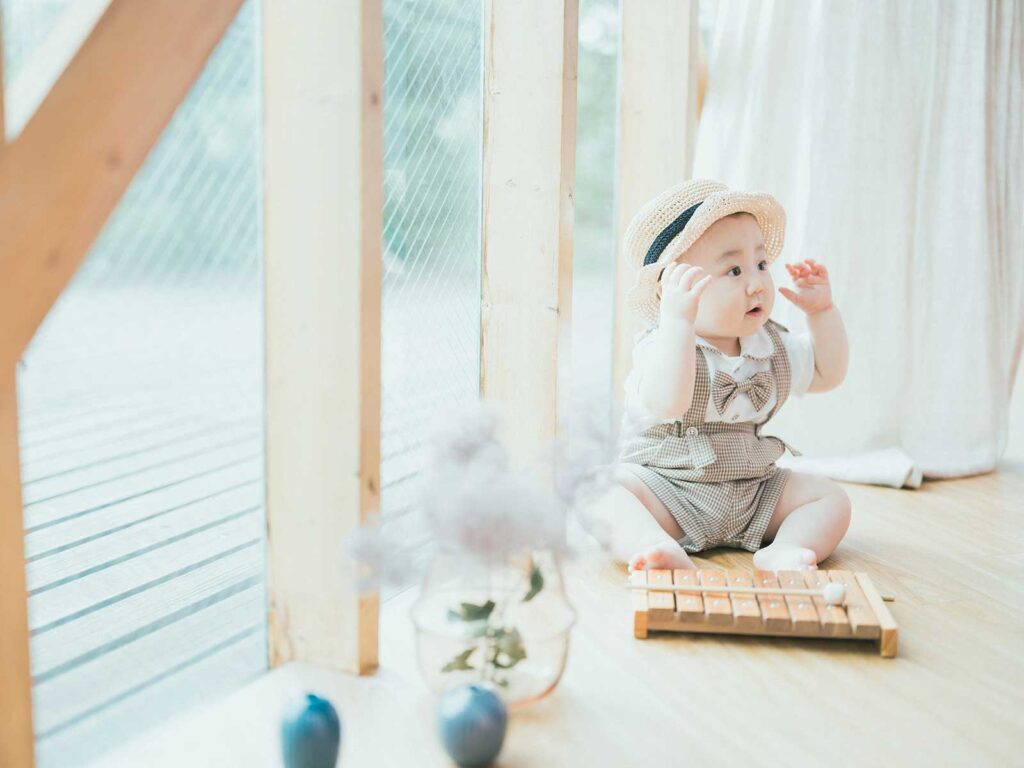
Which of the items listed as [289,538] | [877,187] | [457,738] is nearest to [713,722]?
[457,738]

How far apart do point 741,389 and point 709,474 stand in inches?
5.8

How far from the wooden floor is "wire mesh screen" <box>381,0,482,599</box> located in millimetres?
267

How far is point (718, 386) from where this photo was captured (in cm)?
170

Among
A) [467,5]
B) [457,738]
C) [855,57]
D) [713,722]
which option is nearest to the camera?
[457,738]

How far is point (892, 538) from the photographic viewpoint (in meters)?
1.82

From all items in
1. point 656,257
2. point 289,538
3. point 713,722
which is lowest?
point 713,722

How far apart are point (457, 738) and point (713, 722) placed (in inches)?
12.2

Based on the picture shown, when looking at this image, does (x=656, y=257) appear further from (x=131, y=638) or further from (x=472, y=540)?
(x=131, y=638)

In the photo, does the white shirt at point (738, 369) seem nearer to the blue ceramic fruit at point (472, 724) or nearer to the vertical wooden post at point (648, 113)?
the vertical wooden post at point (648, 113)

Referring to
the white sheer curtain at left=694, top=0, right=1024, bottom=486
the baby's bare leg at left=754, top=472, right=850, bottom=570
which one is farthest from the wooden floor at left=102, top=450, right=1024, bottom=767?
the white sheer curtain at left=694, top=0, right=1024, bottom=486

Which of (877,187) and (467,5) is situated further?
(877,187)

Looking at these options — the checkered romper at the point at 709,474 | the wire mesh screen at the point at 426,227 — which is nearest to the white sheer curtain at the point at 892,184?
the checkered romper at the point at 709,474

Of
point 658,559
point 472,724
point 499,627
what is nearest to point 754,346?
point 658,559

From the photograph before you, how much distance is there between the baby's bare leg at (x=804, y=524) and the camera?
1606mm
